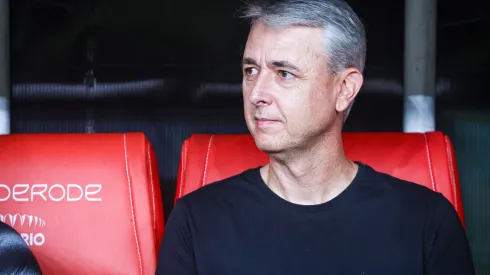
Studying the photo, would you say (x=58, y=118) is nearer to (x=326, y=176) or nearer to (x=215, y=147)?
(x=215, y=147)

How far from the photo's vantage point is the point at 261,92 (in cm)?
142

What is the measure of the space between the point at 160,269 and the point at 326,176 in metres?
0.41

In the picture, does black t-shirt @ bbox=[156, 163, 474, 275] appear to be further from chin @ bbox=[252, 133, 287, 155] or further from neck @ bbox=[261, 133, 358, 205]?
chin @ bbox=[252, 133, 287, 155]

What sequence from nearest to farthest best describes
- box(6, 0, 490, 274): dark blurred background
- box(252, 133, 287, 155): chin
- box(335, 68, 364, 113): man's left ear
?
box(252, 133, 287, 155): chin < box(335, 68, 364, 113): man's left ear < box(6, 0, 490, 274): dark blurred background

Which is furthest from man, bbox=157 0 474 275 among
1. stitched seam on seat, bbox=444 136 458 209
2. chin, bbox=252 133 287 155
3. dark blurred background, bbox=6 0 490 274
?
dark blurred background, bbox=6 0 490 274

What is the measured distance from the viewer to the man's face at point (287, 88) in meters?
1.41

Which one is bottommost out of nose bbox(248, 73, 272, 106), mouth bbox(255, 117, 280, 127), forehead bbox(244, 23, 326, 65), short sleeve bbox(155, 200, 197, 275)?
short sleeve bbox(155, 200, 197, 275)

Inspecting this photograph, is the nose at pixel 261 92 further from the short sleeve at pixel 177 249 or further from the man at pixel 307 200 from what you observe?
the short sleeve at pixel 177 249

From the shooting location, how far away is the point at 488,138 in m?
2.24

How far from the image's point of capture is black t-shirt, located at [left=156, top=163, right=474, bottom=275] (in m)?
1.44

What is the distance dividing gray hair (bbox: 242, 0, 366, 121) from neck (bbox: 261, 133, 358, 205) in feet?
0.59

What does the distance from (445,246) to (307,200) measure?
30 centimetres

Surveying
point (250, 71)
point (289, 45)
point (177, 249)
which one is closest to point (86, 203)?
point (177, 249)

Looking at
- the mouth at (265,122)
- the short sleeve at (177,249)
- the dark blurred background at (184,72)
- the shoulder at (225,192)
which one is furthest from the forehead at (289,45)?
the dark blurred background at (184,72)
